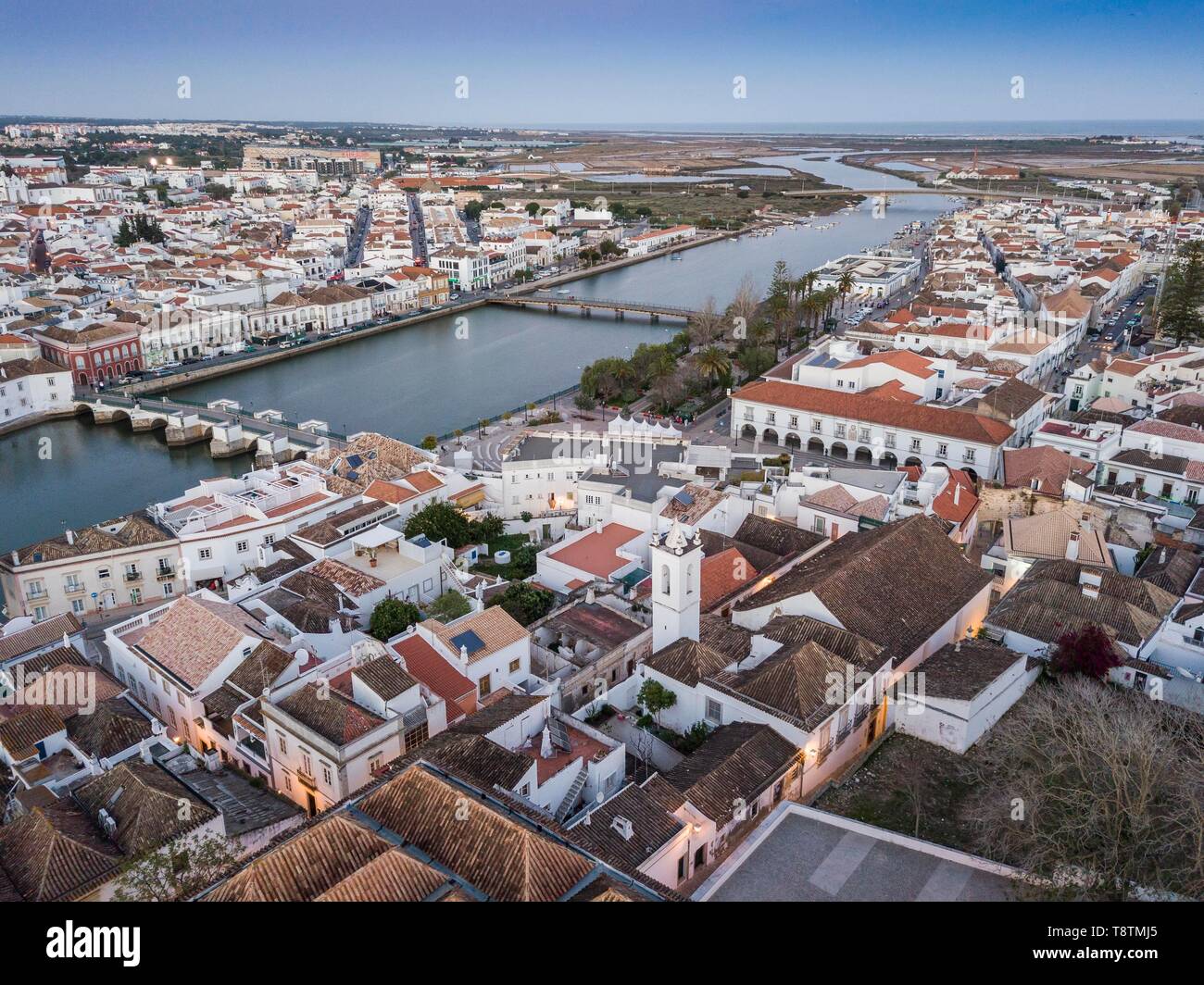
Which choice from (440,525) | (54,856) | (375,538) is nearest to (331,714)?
(54,856)

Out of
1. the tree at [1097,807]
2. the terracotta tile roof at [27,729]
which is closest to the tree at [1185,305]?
the tree at [1097,807]

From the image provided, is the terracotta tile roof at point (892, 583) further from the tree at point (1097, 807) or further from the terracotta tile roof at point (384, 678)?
the terracotta tile roof at point (384, 678)

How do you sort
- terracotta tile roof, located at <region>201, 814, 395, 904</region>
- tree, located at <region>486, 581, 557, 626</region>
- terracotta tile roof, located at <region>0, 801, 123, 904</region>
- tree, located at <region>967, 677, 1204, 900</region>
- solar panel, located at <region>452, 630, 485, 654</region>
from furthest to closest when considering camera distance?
1. tree, located at <region>486, 581, 557, 626</region>
2. solar panel, located at <region>452, 630, 485, 654</region>
3. terracotta tile roof, located at <region>0, 801, 123, 904</region>
4. tree, located at <region>967, 677, 1204, 900</region>
5. terracotta tile roof, located at <region>201, 814, 395, 904</region>

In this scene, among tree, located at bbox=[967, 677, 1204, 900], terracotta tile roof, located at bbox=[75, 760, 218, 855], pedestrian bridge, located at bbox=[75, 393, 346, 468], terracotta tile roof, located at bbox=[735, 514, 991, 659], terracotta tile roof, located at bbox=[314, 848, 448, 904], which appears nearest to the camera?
terracotta tile roof, located at bbox=[314, 848, 448, 904]

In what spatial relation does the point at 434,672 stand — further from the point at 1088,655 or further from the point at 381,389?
the point at 381,389

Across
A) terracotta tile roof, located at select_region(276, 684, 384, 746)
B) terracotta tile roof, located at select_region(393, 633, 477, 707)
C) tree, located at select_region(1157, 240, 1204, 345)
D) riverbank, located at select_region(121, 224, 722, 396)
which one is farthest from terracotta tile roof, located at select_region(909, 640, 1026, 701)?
riverbank, located at select_region(121, 224, 722, 396)

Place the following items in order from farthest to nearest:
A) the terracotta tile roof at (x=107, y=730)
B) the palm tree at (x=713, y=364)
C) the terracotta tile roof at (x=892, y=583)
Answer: the palm tree at (x=713, y=364), the terracotta tile roof at (x=892, y=583), the terracotta tile roof at (x=107, y=730)

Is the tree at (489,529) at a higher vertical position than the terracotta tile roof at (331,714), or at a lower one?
lower

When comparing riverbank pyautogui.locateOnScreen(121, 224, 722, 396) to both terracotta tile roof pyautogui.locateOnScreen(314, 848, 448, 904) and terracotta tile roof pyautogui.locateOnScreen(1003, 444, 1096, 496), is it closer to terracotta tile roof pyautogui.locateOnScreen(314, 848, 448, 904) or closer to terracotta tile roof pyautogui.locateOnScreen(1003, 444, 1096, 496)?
terracotta tile roof pyautogui.locateOnScreen(1003, 444, 1096, 496)
